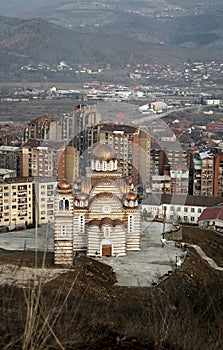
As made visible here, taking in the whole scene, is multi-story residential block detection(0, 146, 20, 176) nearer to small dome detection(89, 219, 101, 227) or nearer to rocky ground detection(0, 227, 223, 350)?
rocky ground detection(0, 227, 223, 350)

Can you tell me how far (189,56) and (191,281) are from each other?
5258 centimetres

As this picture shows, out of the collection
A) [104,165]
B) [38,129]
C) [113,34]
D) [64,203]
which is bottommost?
[64,203]

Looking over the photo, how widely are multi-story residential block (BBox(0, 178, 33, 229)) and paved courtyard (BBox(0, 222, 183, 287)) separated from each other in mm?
1508

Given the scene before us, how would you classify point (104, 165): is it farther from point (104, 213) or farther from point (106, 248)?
point (106, 248)

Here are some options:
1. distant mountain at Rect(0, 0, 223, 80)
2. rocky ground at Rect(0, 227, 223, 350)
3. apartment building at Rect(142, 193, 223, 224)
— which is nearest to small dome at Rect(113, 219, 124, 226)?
rocky ground at Rect(0, 227, 223, 350)

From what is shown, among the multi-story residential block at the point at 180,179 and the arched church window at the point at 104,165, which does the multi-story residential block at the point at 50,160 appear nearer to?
the multi-story residential block at the point at 180,179

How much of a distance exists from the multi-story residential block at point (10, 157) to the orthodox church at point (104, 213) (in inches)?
215

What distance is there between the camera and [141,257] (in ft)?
23.0

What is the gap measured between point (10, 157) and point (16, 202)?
10.7ft

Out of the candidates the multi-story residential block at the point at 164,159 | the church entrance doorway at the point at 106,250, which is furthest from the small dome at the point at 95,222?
the multi-story residential block at the point at 164,159

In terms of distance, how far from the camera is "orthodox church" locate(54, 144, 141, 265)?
7035 millimetres

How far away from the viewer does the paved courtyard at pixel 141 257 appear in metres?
6.26

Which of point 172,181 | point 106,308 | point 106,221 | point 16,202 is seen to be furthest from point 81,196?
point 172,181

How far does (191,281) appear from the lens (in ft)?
20.9
